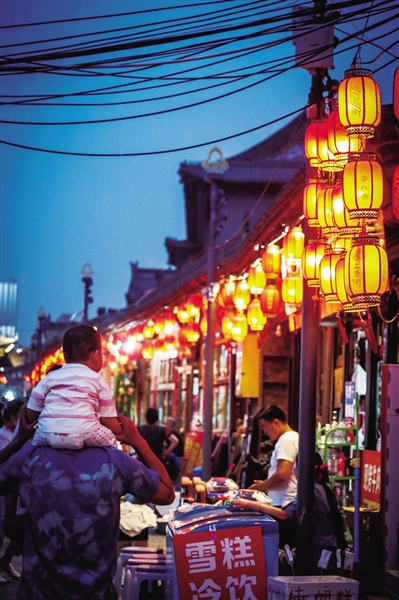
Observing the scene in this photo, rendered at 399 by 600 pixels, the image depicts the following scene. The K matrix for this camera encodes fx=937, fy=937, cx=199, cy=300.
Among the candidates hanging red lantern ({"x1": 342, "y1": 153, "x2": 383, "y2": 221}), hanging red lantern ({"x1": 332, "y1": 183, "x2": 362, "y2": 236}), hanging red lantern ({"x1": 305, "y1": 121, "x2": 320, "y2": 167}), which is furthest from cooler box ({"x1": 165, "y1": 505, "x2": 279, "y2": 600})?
hanging red lantern ({"x1": 305, "y1": 121, "x2": 320, "y2": 167})

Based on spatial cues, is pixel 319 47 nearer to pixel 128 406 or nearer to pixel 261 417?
pixel 261 417

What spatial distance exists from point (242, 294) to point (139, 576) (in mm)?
11121

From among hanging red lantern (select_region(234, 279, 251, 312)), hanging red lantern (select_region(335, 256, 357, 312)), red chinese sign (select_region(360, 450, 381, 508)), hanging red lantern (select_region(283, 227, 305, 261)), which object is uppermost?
hanging red lantern (select_region(283, 227, 305, 261))

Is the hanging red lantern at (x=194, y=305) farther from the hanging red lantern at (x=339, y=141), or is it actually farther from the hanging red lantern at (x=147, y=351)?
the hanging red lantern at (x=339, y=141)

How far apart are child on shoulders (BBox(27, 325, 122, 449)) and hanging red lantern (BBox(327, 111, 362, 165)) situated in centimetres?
572

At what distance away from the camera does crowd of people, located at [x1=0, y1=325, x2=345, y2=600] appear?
512 centimetres

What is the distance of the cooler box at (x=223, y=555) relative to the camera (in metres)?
7.94

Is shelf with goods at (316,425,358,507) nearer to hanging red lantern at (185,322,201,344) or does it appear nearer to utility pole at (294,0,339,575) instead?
utility pole at (294,0,339,575)

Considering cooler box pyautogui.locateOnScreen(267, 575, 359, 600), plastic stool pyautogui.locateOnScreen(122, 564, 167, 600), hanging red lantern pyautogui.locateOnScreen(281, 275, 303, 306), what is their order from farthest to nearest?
1. hanging red lantern pyautogui.locateOnScreen(281, 275, 303, 306)
2. plastic stool pyautogui.locateOnScreen(122, 564, 167, 600)
3. cooler box pyautogui.locateOnScreen(267, 575, 359, 600)

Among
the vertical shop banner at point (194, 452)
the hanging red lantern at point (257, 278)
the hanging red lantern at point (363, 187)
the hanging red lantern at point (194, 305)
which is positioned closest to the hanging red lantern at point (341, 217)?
the hanging red lantern at point (363, 187)

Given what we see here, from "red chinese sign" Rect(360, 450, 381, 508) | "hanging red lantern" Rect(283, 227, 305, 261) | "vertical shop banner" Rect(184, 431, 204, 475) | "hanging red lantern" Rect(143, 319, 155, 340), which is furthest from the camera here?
"hanging red lantern" Rect(143, 319, 155, 340)

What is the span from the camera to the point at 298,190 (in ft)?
50.8

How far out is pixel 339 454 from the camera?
1571 cm

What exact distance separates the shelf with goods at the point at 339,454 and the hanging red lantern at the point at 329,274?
437 centimetres
